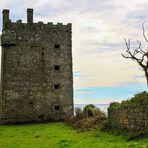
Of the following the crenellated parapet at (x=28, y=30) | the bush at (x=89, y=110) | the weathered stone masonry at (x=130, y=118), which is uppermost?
the crenellated parapet at (x=28, y=30)

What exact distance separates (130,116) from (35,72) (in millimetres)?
25042

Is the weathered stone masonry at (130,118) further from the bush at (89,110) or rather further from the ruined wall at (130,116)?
the bush at (89,110)

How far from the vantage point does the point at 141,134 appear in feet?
77.4

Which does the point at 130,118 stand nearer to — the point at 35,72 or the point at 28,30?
the point at 35,72

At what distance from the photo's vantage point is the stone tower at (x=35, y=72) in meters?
49.4

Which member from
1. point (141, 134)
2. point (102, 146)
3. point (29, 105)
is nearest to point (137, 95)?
point (141, 134)

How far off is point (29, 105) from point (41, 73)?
152 inches

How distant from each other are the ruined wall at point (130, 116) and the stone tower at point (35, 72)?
19444mm

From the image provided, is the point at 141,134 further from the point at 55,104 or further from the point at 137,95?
the point at 55,104

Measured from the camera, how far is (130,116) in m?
26.7

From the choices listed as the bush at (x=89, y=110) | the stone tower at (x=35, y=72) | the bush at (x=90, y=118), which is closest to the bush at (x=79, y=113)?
the bush at (x=90, y=118)

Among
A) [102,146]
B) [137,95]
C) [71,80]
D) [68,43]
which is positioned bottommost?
[102,146]

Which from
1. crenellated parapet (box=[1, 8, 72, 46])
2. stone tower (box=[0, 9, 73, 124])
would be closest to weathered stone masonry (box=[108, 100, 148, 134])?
stone tower (box=[0, 9, 73, 124])

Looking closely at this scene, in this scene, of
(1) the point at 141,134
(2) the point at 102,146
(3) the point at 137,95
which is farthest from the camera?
(3) the point at 137,95
